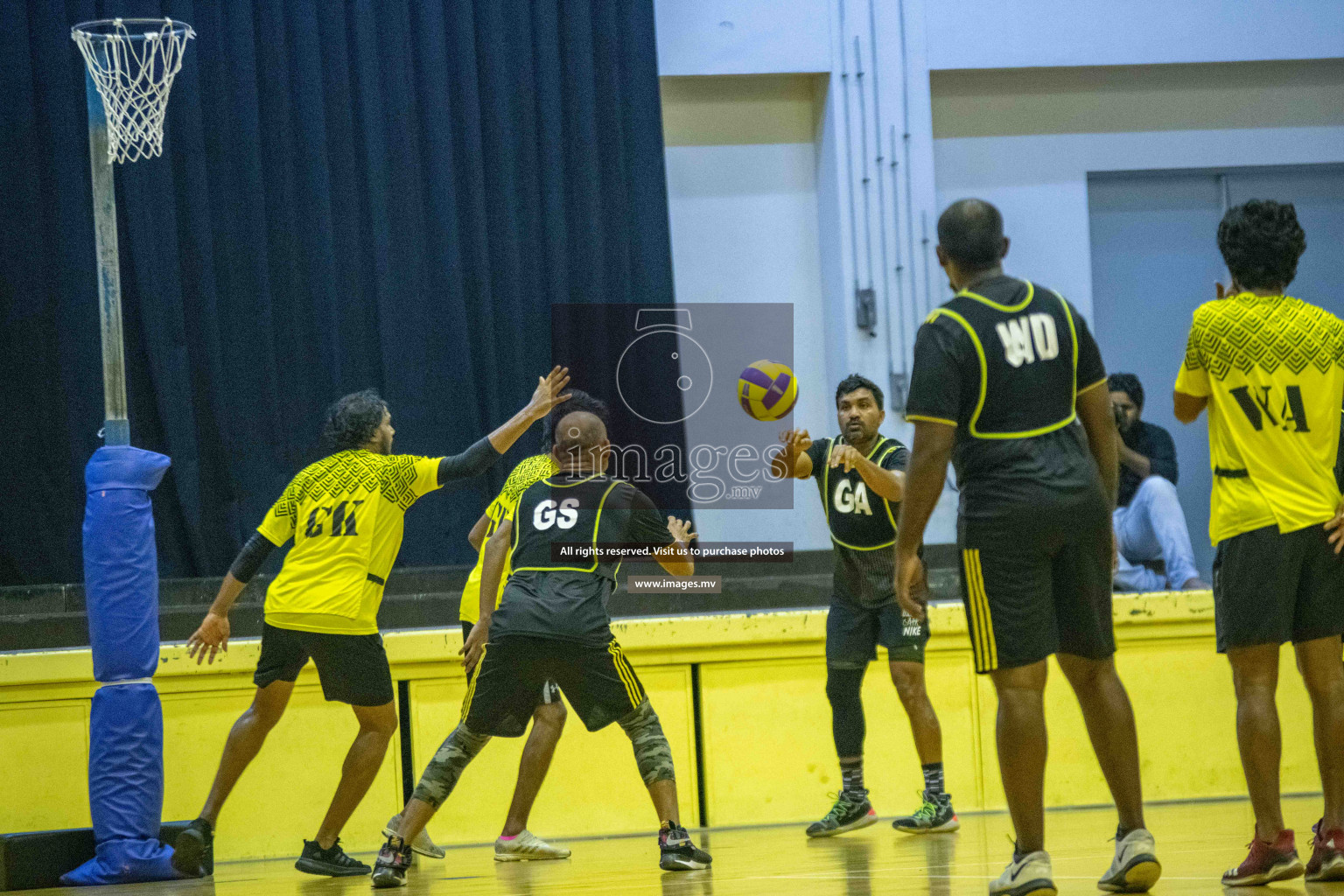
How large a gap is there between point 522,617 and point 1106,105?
24.8ft

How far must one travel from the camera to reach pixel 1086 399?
3518mm

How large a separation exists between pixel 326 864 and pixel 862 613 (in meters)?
2.54

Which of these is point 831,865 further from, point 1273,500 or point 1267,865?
point 1273,500

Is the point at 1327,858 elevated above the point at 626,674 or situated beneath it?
situated beneath

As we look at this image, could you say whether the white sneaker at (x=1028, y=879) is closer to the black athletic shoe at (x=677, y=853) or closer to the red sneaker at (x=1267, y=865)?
the red sneaker at (x=1267, y=865)

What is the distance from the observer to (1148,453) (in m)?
8.05

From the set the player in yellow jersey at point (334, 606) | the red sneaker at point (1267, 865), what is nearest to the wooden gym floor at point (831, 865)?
the red sneaker at point (1267, 865)

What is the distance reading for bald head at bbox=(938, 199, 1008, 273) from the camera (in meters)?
3.49

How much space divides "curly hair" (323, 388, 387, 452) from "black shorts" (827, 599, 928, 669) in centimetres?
225

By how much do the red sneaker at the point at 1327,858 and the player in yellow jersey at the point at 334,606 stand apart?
301 cm

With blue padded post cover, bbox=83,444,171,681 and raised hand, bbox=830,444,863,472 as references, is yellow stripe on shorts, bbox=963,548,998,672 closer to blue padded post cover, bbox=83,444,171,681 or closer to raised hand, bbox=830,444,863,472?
raised hand, bbox=830,444,863,472

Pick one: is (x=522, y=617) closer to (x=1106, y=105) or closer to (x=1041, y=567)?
(x=1041, y=567)

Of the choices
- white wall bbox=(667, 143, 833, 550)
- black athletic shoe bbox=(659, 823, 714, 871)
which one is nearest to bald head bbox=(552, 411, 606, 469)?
black athletic shoe bbox=(659, 823, 714, 871)

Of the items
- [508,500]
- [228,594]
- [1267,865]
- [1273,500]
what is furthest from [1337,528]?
[228,594]
